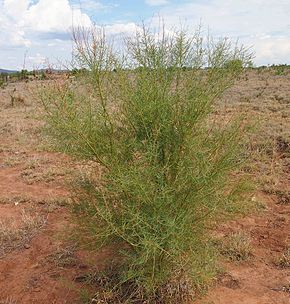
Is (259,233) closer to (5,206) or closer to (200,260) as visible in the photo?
(200,260)

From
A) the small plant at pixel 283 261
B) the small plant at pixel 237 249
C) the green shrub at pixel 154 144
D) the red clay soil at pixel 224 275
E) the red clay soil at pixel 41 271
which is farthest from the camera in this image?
the small plant at pixel 237 249

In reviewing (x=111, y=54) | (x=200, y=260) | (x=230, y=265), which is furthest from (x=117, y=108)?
(x=230, y=265)

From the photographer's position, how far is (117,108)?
4.48m

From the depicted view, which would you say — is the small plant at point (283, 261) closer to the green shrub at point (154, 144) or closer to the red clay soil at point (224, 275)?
the red clay soil at point (224, 275)

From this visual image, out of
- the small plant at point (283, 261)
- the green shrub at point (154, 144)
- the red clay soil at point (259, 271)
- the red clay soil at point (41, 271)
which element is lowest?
the red clay soil at point (41, 271)

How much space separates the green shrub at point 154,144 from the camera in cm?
414

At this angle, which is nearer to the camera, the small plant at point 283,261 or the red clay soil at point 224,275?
the red clay soil at point 224,275

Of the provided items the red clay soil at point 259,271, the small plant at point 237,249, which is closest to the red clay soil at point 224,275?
the red clay soil at point 259,271

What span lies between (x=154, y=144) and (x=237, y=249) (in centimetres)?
240

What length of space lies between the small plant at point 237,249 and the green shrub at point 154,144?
3.39 ft

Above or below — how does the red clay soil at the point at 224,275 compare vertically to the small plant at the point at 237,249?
below

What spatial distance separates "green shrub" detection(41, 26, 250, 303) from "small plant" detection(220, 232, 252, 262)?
1.03 metres

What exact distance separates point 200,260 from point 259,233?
2160mm

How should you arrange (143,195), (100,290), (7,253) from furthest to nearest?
1. (7,253)
2. (100,290)
3. (143,195)
